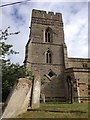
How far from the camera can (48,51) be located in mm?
43344

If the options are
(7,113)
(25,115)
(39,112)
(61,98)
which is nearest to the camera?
(7,113)

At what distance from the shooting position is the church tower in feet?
128

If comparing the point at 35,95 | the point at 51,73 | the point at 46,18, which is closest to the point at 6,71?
the point at 35,95

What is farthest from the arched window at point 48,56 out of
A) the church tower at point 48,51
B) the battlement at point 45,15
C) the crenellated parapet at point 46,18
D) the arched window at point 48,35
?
the battlement at point 45,15

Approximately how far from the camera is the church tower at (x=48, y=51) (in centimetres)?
3903

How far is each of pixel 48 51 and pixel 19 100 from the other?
3580 cm

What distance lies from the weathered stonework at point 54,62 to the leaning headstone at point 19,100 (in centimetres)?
2556

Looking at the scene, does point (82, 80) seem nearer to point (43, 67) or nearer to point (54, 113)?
point (43, 67)

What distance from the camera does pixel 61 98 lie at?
124ft

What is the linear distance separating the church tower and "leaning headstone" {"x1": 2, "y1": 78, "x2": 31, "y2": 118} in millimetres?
28014

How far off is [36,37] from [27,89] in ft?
118

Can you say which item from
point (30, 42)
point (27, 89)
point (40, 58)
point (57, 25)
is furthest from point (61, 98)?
point (27, 89)

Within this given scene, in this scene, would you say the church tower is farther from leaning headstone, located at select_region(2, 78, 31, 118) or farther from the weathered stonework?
leaning headstone, located at select_region(2, 78, 31, 118)

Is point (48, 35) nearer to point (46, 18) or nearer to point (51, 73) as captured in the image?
point (46, 18)
